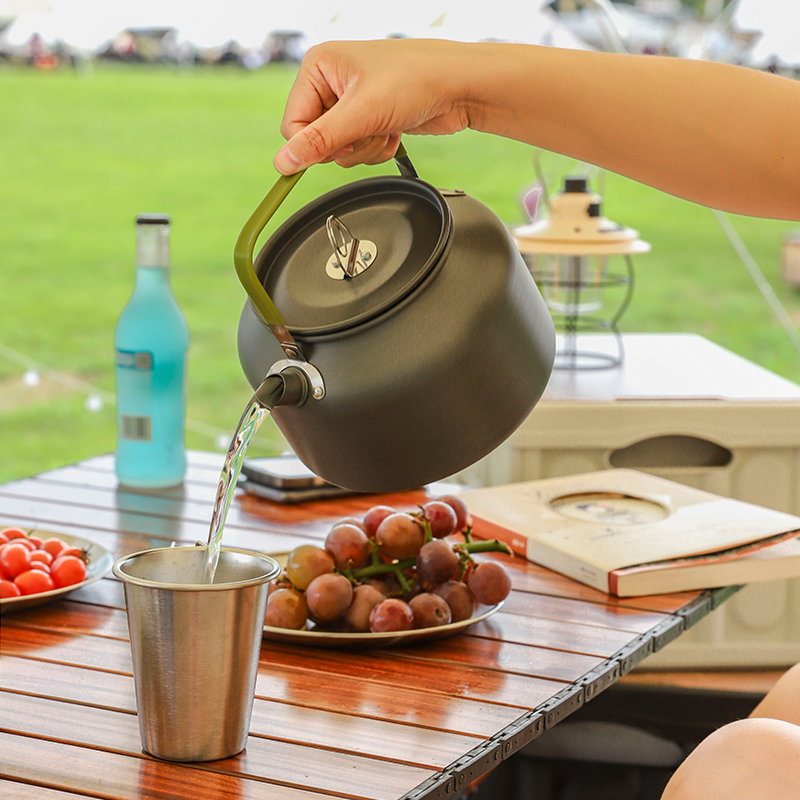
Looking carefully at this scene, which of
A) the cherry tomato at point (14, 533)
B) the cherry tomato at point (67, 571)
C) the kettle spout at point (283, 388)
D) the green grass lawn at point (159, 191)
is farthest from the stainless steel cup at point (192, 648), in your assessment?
the green grass lawn at point (159, 191)

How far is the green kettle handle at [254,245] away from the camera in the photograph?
0.63m

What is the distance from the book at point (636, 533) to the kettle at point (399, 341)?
37 cm

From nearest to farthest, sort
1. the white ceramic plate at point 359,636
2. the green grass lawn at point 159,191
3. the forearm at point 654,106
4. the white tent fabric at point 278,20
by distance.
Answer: the forearm at point 654,106
the white ceramic plate at point 359,636
the white tent fabric at point 278,20
the green grass lawn at point 159,191

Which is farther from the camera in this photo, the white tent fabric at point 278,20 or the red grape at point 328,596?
the white tent fabric at point 278,20

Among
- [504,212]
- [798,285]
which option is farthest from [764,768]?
[798,285]

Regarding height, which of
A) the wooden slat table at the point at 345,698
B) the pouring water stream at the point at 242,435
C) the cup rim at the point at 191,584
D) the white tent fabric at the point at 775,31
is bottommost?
the wooden slat table at the point at 345,698

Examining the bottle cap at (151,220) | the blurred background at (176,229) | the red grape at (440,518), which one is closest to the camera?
the red grape at (440,518)

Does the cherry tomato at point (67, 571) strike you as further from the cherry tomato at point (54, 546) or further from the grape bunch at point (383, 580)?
the grape bunch at point (383, 580)

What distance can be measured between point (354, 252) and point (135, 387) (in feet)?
2.48

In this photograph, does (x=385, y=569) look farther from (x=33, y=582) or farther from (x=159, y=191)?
(x=159, y=191)

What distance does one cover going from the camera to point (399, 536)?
896mm

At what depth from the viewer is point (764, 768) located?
746 millimetres

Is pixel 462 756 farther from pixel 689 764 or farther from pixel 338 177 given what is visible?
pixel 338 177

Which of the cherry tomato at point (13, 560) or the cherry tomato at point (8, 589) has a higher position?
the cherry tomato at point (13, 560)
